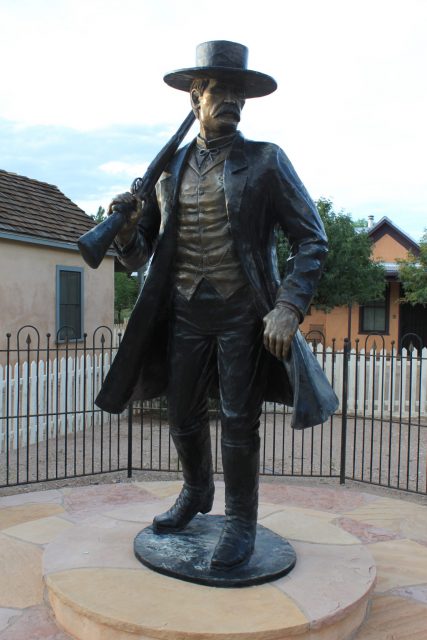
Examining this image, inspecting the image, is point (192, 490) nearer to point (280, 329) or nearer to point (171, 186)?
point (280, 329)

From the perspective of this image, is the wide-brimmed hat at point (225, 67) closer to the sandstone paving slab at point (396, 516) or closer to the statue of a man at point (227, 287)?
the statue of a man at point (227, 287)

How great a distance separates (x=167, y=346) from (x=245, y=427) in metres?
0.64

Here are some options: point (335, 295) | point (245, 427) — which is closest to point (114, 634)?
point (245, 427)

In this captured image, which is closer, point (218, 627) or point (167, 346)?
point (218, 627)

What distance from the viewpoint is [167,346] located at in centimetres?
333

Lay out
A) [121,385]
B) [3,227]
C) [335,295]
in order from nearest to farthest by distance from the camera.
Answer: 1. [121,385]
2. [3,227]
3. [335,295]

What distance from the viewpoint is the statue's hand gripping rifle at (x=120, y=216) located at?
2.72 m

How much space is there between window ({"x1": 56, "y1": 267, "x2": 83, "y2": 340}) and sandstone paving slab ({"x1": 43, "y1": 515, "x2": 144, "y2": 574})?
7.66m

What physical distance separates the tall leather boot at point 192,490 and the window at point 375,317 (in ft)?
63.2

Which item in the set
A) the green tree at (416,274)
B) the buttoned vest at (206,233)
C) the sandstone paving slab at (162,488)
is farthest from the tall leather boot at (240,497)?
the green tree at (416,274)

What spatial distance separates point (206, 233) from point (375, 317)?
785 inches

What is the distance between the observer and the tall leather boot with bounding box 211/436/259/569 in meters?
3.03

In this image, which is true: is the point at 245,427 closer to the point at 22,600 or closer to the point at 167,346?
the point at 167,346

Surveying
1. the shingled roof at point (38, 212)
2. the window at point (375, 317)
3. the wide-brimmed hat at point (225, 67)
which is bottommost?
the window at point (375, 317)
